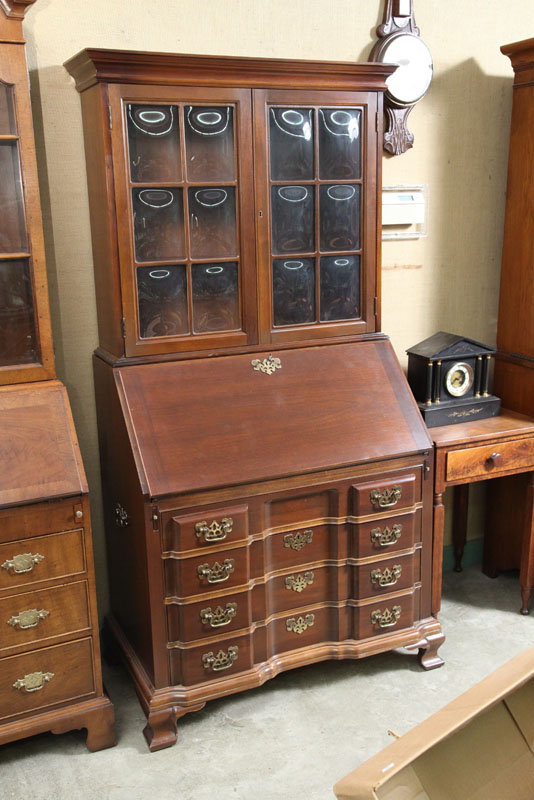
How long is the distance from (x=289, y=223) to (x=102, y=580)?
1551 millimetres

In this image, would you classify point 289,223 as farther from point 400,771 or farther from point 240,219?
point 400,771

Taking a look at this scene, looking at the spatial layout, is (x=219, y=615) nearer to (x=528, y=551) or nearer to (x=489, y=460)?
(x=489, y=460)

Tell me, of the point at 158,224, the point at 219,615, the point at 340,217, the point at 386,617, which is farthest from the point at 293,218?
the point at 386,617

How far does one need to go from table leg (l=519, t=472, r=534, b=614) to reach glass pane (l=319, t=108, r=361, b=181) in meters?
1.45

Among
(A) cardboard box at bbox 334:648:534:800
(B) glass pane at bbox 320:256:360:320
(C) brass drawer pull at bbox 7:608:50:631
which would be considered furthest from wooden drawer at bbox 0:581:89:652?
(A) cardboard box at bbox 334:648:534:800

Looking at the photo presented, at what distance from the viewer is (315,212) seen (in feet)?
8.87

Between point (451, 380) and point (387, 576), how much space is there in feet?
2.77

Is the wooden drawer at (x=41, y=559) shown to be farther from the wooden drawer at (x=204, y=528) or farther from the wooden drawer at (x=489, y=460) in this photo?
the wooden drawer at (x=489, y=460)

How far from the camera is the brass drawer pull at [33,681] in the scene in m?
2.37

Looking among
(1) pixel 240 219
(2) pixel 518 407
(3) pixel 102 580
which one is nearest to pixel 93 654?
(3) pixel 102 580

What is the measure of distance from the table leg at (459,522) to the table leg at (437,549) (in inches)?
30.1

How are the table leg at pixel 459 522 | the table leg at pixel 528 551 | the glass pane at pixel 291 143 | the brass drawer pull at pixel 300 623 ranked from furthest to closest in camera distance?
the table leg at pixel 459 522
the table leg at pixel 528 551
the brass drawer pull at pixel 300 623
the glass pane at pixel 291 143

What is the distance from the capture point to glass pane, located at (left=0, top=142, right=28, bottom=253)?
2.32m

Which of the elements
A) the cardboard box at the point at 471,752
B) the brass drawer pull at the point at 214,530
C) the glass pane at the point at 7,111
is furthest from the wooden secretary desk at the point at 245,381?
the cardboard box at the point at 471,752
